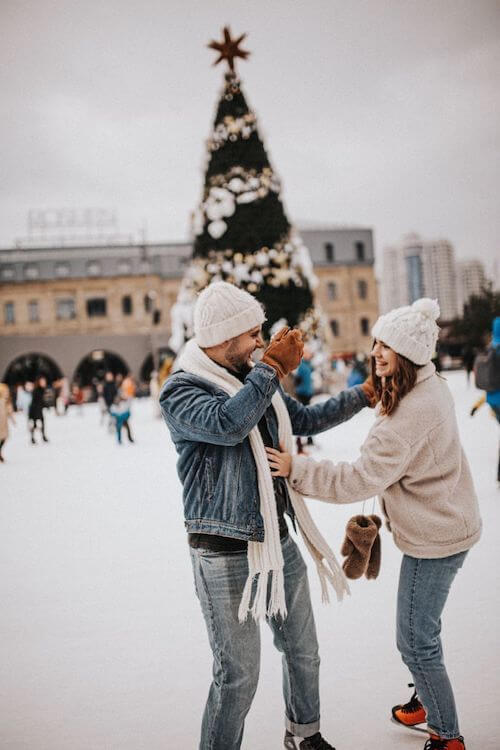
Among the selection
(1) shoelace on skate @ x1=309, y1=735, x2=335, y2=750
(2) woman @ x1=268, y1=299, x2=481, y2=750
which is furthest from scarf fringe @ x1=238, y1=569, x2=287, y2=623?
(1) shoelace on skate @ x1=309, y1=735, x2=335, y2=750

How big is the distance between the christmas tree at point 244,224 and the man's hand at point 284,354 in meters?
11.7

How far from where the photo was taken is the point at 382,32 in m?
8.36

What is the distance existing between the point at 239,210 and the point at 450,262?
330ft

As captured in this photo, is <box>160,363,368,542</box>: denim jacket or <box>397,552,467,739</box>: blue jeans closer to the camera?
<box>160,363,368,542</box>: denim jacket

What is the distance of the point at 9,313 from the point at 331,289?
24.0m

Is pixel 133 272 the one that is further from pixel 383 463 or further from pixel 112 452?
pixel 383 463

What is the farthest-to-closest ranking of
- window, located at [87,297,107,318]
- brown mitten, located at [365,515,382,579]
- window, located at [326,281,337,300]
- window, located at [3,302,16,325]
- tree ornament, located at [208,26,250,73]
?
window, located at [326,281,337,300], window, located at [87,297,107,318], window, located at [3,302,16,325], tree ornament, located at [208,26,250,73], brown mitten, located at [365,515,382,579]

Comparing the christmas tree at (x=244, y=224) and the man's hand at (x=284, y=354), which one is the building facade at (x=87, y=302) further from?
the man's hand at (x=284, y=354)

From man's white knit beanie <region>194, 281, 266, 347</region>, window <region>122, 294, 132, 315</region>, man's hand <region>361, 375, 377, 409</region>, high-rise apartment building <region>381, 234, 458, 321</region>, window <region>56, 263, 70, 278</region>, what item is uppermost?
high-rise apartment building <region>381, 234, 458, 321</region>

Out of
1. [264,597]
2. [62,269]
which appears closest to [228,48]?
[264,597]

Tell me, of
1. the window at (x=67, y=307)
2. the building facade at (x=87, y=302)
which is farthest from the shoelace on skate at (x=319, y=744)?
the window at (x=67, y=307)

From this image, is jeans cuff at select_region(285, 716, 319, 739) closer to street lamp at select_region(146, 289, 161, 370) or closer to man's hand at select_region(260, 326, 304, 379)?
man's hand at select_region(260, 326, 304, 379)

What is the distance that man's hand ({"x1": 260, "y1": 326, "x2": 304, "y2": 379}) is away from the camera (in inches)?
79.8


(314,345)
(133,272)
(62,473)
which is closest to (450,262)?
(133,272)
